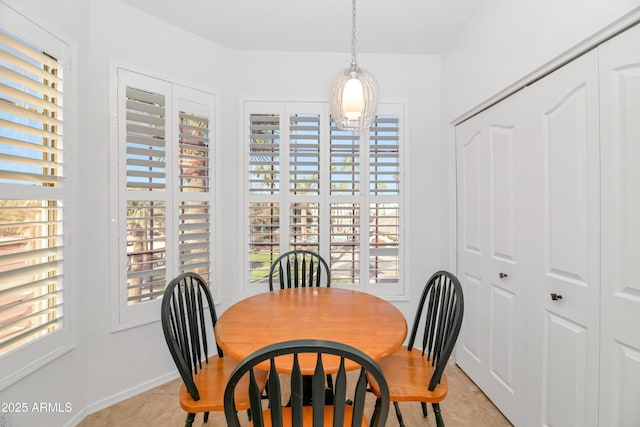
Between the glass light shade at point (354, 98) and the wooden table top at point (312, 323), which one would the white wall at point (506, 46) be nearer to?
the glass light shade at point (354, 98)

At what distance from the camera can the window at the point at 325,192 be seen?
2.63 metres

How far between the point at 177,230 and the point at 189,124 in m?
0.84

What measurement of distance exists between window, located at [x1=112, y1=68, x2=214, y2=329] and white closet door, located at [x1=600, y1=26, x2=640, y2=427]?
244 centimetres

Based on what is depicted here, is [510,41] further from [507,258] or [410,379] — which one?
[410,379]

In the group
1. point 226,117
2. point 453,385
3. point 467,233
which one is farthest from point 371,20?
point 453,385

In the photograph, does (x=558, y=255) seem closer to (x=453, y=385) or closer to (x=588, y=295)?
(x=588, y=295)

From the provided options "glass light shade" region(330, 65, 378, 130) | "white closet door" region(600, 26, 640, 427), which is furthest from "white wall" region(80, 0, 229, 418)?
"white closet door" region(600, 26, 640, 427)

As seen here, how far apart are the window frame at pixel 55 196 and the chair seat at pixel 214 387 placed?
79cm

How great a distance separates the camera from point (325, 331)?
4.44 feet

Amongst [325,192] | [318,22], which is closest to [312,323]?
[325,192]

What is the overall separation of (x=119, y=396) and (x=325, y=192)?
6.95ft

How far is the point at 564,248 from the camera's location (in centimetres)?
145

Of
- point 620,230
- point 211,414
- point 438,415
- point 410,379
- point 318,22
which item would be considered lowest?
point 211,414

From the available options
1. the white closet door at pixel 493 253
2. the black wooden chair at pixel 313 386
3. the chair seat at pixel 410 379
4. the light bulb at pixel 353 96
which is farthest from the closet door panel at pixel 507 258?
the black wooden chair at pixel 313 386
